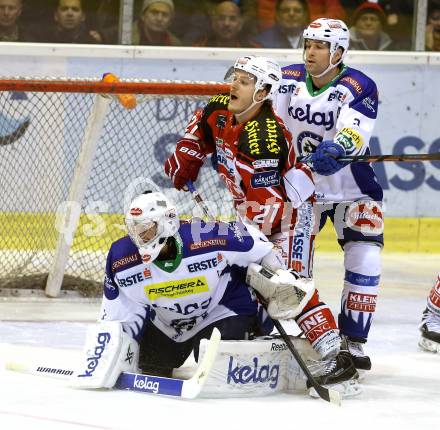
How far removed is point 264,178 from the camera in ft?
15.7

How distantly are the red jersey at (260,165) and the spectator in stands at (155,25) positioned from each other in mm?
2756

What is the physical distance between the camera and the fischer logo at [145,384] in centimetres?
442

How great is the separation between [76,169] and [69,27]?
1.45 meters

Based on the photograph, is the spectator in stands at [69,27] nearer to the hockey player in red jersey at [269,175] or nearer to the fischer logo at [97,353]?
the hockey player in red jersey at [269,175]

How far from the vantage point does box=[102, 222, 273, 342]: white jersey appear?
451 centimetres

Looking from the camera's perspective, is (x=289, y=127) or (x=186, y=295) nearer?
→ (x=186, y=295)

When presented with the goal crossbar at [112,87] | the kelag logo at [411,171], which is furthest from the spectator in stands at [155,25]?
the kelag logo at [411,171]

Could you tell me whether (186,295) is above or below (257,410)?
above

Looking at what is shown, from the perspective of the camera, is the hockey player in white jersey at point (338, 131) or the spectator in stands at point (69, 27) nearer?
the hockey player in white jersey at point (338, 131)

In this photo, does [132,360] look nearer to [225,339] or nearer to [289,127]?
[225,339]

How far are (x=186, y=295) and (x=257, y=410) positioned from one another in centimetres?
48

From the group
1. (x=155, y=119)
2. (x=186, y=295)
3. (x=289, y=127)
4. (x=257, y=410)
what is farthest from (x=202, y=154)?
(x=155, y=119)

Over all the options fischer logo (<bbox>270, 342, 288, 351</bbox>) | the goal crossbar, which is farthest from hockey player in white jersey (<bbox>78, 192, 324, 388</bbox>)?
the goal crossbar

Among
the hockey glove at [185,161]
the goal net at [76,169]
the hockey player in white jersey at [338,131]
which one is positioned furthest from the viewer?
the goal net at [76,169]
